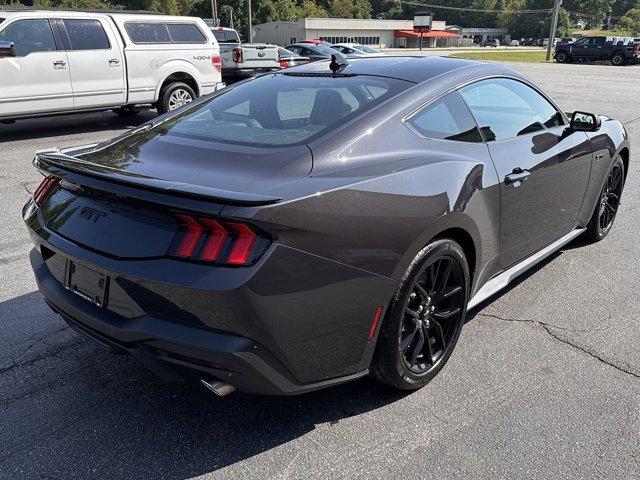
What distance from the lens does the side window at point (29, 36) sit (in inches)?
342

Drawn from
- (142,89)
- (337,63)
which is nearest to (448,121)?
(337,63)

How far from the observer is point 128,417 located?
9.17 ft

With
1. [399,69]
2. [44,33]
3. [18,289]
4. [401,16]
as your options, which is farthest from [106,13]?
[401,16]

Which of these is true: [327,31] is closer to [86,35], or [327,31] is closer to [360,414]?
[86,35]

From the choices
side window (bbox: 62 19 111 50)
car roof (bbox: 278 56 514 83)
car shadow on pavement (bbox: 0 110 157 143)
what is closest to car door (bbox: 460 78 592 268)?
car roof (bbox: 278 56 514 83)

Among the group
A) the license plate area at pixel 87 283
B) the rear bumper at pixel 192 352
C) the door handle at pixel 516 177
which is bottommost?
the rear bumper at pixel 192 352

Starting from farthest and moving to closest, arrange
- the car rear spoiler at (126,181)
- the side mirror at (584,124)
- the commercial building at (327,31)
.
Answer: the commercial building at (327,31) → the side mirror at (584,124) → the car rear spoiler at (126,181)

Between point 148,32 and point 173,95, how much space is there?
112cm

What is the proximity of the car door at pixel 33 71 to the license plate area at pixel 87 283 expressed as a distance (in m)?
7.27

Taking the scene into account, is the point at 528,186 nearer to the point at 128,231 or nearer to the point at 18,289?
the point at 128,231

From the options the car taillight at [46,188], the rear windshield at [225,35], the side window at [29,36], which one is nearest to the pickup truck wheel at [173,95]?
the side window at [29,36]

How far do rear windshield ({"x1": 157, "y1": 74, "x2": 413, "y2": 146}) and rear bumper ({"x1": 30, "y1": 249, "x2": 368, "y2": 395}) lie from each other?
3.27 ft

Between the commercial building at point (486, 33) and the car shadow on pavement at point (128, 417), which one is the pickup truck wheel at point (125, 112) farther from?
the commercial building at point (486, 33)

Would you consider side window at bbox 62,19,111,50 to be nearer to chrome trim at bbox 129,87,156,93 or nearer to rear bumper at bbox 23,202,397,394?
chrome trim at bbox 129,87,156,93
